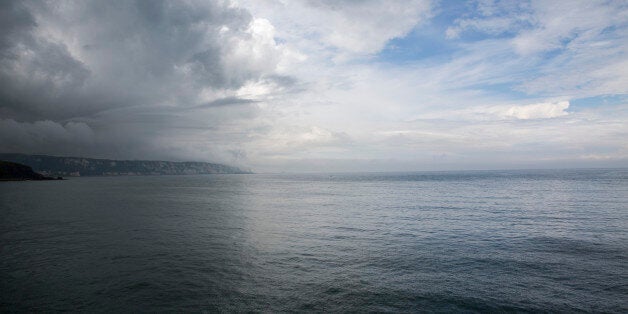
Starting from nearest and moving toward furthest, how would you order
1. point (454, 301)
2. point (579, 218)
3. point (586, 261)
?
1. point (454, 301)
2. point (586, 261)
3. point (579, 218)

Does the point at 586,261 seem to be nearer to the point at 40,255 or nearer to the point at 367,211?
the point at 367,211

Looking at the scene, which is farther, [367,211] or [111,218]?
[367,211]

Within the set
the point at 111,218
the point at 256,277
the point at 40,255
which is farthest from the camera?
the point at 111,218

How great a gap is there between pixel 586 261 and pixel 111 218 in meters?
71.4

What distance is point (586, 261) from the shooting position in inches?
1168

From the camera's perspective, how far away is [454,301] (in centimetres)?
2128

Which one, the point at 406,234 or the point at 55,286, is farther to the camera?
the point at 406,234

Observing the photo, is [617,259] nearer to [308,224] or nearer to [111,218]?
[308,224]

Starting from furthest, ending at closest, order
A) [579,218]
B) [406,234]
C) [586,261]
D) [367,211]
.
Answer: [367,211] → [579,218] → [406,234] → [586,261]

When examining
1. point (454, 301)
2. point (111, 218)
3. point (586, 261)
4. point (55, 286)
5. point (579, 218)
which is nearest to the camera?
point (454, 301)

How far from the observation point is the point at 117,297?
22594 millimetres

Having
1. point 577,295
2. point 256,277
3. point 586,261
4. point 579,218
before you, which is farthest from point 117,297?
point 579,218

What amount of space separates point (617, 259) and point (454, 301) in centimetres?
2121

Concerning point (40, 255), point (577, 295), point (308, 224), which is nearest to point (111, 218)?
point (40, 255)
